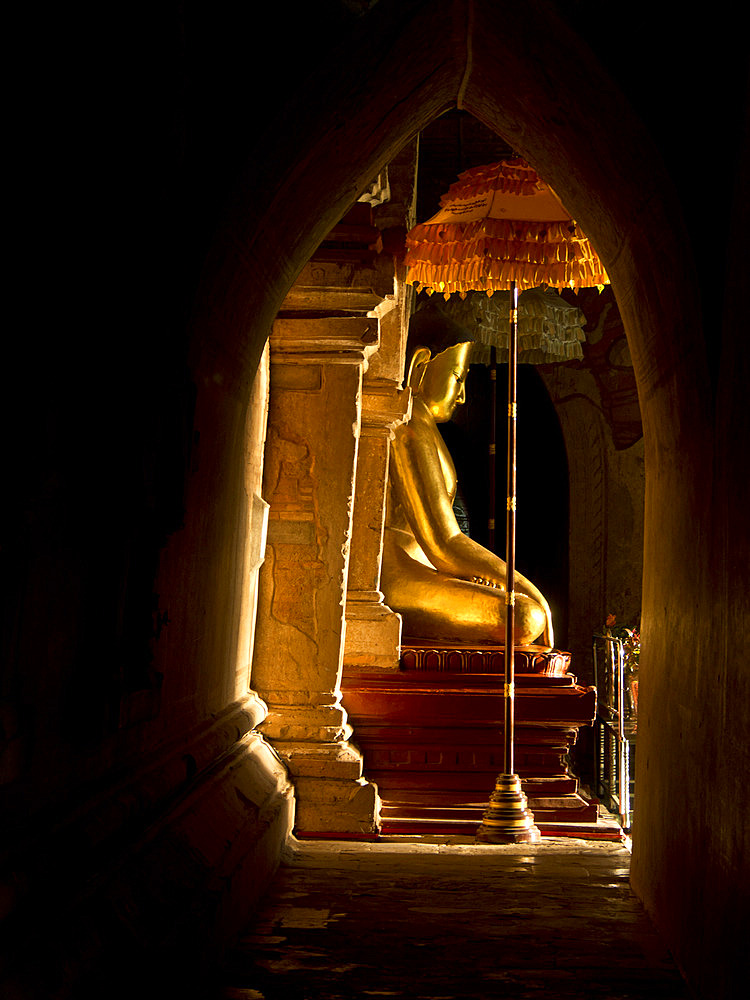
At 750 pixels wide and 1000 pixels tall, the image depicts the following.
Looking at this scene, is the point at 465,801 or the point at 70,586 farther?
the point at 465,801

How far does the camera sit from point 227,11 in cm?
249

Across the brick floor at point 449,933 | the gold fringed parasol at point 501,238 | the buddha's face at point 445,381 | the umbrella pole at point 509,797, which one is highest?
the gold fringed parasol at point 501,238

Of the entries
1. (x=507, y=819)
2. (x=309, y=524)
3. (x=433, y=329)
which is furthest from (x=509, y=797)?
(x=433, y=329)

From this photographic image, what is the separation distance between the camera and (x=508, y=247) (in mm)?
5129

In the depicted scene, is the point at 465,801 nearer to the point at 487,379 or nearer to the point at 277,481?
the point at 277,481

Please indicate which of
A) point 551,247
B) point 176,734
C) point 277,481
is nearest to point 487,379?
point 551,247

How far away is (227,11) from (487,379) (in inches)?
309

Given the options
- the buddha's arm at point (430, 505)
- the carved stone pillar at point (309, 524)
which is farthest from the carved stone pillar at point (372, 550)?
the carved stone pillar at point (309, 524)

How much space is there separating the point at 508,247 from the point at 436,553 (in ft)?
6.47

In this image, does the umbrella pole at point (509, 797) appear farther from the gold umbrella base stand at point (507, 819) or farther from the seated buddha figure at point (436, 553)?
the seated buddha figure at point (436, 553)

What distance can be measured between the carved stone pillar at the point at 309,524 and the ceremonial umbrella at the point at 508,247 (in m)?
0.74

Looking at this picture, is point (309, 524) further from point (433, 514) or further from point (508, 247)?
point (433, 514)

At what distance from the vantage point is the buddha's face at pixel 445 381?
6691mm

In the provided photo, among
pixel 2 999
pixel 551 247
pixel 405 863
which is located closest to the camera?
pixel 2 999
